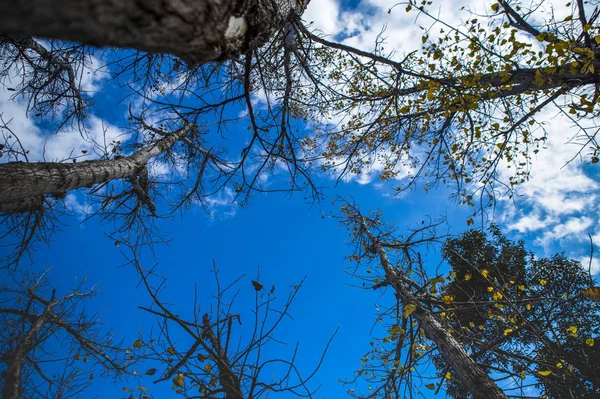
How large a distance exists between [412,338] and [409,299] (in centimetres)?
72

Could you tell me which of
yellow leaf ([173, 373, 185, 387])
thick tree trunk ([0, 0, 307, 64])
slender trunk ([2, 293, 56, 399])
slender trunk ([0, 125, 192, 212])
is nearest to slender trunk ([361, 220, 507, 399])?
yellow leaf ([173, 373, 185, 387])

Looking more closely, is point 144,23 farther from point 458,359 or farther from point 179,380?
point 458,359

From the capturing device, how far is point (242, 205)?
334 centimetres

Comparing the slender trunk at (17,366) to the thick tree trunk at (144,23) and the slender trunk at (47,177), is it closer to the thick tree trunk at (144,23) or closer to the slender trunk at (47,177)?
the slender trunk at (47,177)

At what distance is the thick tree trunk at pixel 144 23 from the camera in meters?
0.52

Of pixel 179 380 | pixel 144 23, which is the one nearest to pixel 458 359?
pixel 179 380

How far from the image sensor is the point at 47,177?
274cm

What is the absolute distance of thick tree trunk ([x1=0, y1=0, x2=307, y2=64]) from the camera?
0.52 meters

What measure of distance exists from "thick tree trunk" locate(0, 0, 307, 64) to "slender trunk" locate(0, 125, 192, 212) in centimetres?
259

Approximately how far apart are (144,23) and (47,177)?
9.95 ft

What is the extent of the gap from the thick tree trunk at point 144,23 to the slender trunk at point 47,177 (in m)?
2.59

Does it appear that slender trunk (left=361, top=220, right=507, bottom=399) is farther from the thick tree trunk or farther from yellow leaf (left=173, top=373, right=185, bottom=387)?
the thick tree trunk

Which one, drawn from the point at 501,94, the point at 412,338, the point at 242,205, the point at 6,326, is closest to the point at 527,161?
the point at 501,94

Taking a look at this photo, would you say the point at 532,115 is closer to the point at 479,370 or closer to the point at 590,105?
the point at 590,105
